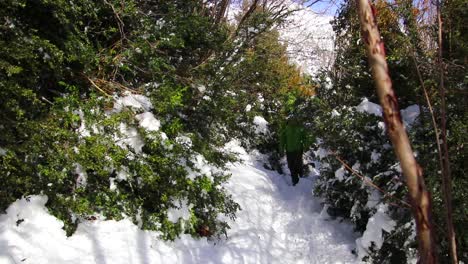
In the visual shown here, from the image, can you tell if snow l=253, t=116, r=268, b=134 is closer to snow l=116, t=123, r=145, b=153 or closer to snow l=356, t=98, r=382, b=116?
snow l=356, t=98, r=382, b=116

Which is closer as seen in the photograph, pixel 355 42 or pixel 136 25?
pixel 136 25

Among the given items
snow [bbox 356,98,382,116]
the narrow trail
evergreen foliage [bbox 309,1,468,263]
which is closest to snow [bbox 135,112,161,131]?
the narrow trail

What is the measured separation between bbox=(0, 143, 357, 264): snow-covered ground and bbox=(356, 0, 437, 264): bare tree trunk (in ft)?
9.95

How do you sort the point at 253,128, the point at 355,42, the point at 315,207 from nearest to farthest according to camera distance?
the point at 315,207
the point at 355,42
the point at 253,128

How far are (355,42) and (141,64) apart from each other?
4.81 metres

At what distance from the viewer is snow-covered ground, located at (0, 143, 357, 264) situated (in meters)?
3.45

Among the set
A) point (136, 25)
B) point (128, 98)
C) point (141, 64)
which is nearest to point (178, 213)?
point (128, 98)

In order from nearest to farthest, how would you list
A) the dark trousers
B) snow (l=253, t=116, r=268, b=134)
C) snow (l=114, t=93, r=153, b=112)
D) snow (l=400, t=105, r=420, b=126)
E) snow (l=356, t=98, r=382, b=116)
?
snow (l=114, t=93, r=153, b=112) < snow (l=400, t=105, r=420, b=126) < snow (l=356, t=98, r=382, b=116) < the dark trousers < snow (l=253, t=116, r=268, b=134)

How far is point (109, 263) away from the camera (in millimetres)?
3645

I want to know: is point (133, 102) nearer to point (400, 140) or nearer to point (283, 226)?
point (283, 226)

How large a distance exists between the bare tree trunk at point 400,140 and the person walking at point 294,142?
690cm

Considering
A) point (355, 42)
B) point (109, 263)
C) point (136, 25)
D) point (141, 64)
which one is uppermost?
point (355, 42)

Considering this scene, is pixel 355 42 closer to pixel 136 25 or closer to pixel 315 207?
pixel 315 207

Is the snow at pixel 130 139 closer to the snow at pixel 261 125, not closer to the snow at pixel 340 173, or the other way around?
the snow at pixel 340 173
